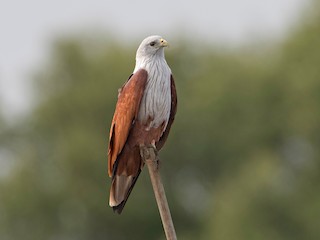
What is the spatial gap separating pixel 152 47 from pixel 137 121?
0.67 metres

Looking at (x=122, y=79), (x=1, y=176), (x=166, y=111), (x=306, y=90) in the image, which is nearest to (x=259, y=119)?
(x=306, y=90)

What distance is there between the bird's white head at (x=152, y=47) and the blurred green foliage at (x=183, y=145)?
23.7 meters

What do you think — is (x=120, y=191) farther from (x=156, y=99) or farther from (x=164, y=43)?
(x=164, y=43)

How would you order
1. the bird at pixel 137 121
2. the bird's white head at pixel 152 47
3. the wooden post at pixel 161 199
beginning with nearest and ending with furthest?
the wooden post at pixel 161 199
the bird at pixel 137 121
the bird's white head at pixel 152 47

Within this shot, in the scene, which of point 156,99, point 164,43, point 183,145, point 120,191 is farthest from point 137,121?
point 183,145

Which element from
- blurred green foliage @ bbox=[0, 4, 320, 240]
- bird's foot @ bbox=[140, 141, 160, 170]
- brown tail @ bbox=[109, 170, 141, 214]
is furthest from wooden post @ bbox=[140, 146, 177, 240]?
blurred green foliage @ bbox=[0, 4, 320, 240]

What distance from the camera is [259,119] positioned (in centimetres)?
4278

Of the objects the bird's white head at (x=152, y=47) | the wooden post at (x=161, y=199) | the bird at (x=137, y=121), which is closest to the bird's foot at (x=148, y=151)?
the bird at (x=137, y=121)

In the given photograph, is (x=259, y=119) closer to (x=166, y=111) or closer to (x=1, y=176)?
(x=1, y=176)

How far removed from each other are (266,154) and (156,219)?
10.9 feet

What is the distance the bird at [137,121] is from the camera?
37.7ft

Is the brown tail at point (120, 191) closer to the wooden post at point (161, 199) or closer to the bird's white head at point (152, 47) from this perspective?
the wooden post at point (161, 199)

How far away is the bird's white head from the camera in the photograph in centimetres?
1195

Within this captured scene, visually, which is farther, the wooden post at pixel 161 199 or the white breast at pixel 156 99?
the white breast at pixel 156 99
